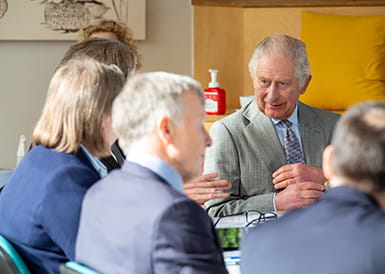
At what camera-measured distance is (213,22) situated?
3799mm

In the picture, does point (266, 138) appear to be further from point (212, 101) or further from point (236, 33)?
point (236, 33)

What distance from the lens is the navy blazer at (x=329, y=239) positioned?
0.95m

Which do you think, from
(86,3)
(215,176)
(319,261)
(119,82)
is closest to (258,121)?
(215,176)

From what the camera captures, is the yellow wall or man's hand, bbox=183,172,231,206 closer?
man's hand, bbox=183,172,231,206

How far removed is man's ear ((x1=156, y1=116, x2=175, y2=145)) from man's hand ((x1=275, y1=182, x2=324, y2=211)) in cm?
91

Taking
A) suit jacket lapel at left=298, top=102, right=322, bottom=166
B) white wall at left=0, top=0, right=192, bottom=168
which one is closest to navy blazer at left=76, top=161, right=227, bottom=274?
suit jacket lapel at left=298, top=102, right=322, bottom=166

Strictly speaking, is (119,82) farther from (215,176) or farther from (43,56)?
(43,56)

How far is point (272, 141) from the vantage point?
2377 mm

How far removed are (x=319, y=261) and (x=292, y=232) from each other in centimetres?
7

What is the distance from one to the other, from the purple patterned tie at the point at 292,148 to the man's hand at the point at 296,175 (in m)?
0.14

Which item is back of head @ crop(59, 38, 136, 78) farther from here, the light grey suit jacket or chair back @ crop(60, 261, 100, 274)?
chair back @ crop(60, 261, 100, 274)

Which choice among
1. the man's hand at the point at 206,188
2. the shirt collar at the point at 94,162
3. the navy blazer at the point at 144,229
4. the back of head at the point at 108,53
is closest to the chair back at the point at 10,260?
the navy blazer at the point at 144,229

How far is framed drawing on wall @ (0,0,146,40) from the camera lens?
4.10 meters

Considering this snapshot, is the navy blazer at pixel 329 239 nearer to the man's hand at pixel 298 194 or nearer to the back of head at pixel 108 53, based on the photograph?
the man's hand at pixel 298 194
